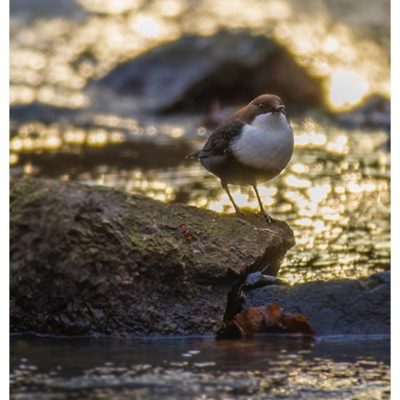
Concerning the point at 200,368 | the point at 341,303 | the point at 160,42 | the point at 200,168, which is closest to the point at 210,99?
the point at 160,42

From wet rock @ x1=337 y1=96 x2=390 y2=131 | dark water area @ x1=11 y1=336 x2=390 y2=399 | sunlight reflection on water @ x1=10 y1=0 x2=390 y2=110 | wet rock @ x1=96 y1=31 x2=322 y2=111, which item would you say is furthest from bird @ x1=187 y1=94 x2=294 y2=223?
wet rock @ x1=96 y1=31 x2=322 y2=111

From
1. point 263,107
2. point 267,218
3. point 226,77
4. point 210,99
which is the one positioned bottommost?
point 267,218

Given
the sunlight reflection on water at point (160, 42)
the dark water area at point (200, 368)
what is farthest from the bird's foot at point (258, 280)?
the sunlight reflection on water at point (160, 42)

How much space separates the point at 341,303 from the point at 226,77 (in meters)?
8.67

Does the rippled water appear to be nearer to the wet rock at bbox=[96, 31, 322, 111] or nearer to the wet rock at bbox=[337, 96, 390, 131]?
the wet rock at bbox=[337, 96, 390, 131]

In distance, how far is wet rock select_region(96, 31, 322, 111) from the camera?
14.3 m

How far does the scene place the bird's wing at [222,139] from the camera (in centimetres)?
697

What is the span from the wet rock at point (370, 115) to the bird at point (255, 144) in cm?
581

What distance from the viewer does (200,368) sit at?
5.33 metres

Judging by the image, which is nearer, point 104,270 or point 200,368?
point 200,368

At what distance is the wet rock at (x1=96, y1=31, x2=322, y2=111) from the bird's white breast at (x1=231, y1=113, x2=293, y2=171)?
725 cm

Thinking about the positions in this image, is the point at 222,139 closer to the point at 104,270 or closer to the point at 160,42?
the point at 104,270

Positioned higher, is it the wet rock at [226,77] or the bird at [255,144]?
the wet rock at [226,77]

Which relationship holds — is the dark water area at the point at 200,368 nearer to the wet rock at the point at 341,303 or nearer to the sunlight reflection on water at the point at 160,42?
the wet rock at the point at 341,303
